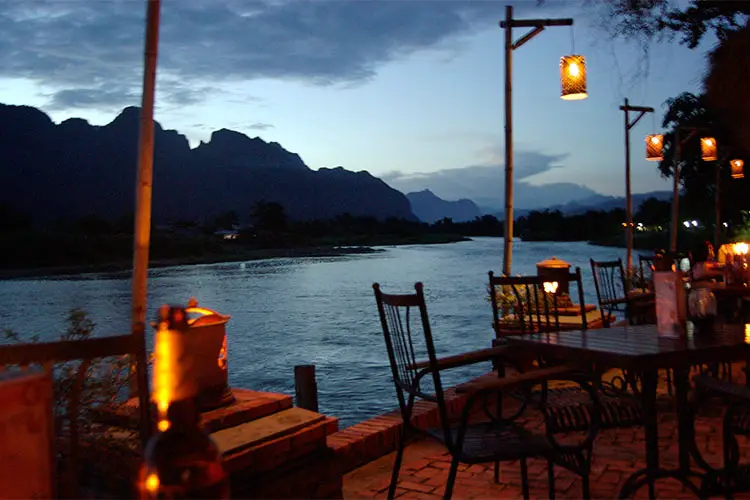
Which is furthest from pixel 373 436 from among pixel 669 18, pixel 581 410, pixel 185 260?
pixel 185 260

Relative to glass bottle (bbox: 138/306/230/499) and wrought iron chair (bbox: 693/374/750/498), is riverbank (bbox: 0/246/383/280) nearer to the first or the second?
wrought iron chair (bbox: 693/374/750/498)

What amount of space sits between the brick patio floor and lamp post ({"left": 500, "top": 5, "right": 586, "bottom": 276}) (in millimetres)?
2723

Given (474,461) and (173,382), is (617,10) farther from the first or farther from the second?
(173,382)

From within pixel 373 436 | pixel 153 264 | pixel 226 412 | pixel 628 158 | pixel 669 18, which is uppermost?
pixel 669 18

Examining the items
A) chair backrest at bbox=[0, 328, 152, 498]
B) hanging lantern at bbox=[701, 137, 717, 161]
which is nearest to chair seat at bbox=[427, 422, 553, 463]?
chair backrest at bbox=[0, 328, 152, 498]

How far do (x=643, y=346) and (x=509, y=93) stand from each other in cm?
448

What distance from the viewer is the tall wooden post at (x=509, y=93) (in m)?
6.47

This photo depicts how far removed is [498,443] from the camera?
2443 millimetres

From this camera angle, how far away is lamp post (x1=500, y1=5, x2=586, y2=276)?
6.40m

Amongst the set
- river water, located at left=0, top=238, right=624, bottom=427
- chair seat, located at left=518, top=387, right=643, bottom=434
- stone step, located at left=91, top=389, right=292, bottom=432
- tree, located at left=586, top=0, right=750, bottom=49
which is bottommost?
river water, located at left=0, top=238, right=624, bottom=427

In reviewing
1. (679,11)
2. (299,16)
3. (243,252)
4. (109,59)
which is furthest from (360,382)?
(243,252)

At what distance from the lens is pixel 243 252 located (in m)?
65.0

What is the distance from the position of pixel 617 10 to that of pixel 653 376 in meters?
6.23

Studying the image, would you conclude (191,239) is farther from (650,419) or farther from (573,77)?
(650,419)
